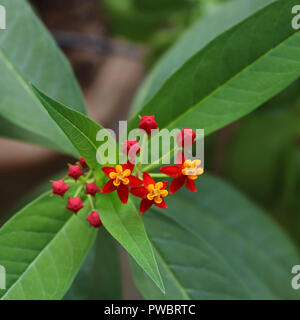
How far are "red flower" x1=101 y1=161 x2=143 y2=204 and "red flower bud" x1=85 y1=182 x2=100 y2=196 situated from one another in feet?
0.10

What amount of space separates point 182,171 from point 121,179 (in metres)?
0.08

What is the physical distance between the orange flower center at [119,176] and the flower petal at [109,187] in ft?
0.03

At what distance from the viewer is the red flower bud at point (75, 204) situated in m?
0.63

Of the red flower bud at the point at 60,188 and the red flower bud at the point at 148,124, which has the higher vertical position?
the red flower bud at the point at 148,124

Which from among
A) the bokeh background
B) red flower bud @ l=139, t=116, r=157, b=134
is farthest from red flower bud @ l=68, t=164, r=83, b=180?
the bokeh background

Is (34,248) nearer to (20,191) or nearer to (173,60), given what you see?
(173,60)

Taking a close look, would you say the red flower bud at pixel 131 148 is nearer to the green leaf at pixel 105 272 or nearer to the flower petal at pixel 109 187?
the flower petal at pixel 109 187
